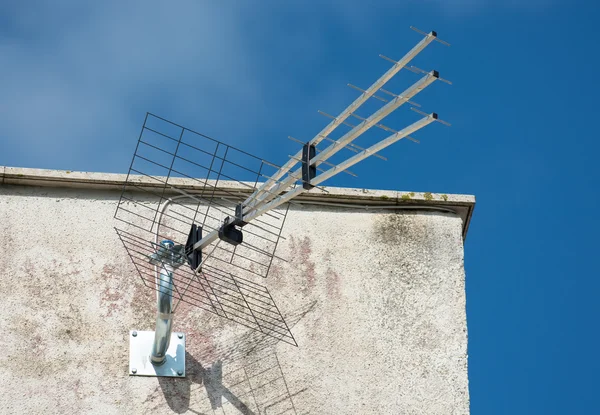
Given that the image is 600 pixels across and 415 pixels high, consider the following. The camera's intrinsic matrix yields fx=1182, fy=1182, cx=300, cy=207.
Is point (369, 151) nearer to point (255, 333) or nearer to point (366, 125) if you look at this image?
point (366, 125)

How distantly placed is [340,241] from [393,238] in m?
0.45

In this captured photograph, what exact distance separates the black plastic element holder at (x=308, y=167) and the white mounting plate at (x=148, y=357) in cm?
223

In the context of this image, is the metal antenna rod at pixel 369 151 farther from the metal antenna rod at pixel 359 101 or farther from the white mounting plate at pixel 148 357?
the white mounting plate at pixel 148 357

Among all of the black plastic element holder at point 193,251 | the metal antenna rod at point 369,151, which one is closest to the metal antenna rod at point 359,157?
the metal antenna rod at point 369,151

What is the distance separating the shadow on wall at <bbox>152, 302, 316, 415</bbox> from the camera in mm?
8672

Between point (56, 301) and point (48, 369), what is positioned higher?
point (56, 301)

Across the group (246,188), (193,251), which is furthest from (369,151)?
(246,188)

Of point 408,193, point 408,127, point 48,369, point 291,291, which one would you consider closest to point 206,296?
point 291,291

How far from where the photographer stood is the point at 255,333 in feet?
29.8

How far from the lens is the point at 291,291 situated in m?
9.32

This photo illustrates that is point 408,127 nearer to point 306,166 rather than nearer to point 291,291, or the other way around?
point 306,166

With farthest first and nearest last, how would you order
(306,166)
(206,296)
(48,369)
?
(206,296) < (48,369) < (306,166)

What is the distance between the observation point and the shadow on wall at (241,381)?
867 centimetres

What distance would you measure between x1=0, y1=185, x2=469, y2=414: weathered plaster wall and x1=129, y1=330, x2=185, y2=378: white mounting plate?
5 cm
